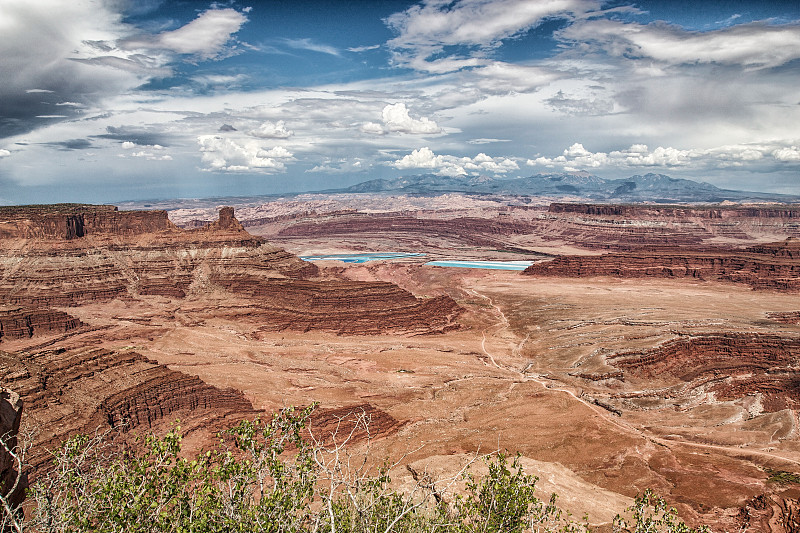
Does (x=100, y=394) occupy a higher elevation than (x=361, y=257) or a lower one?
higher

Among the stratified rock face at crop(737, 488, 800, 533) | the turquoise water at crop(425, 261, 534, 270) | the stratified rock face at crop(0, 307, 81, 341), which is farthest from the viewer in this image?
the turquoise water at crop(425, 261, 534, 270)

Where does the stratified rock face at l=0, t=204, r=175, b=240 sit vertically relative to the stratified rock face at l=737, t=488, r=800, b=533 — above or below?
above

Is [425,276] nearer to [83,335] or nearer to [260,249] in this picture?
[260,249]

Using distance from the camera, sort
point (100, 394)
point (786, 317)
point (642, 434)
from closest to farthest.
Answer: point (100, 394)
point (642, 434)
point (786, 317)

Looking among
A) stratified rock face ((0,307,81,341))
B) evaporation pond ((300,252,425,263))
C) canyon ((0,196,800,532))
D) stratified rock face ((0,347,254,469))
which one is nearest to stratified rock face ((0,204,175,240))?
canyon ((0,196,800,532))

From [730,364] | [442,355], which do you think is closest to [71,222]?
[442,355]

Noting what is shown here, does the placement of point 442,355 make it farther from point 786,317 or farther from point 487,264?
point 487,264

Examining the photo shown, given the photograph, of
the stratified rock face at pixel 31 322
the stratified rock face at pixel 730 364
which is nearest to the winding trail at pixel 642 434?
the stratified rock face at pixel 730 364

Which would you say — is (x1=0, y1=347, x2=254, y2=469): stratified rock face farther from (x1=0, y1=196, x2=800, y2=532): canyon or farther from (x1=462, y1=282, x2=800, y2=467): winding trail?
(x1=462, y1=282, x2=800, y2=467): winding trail
